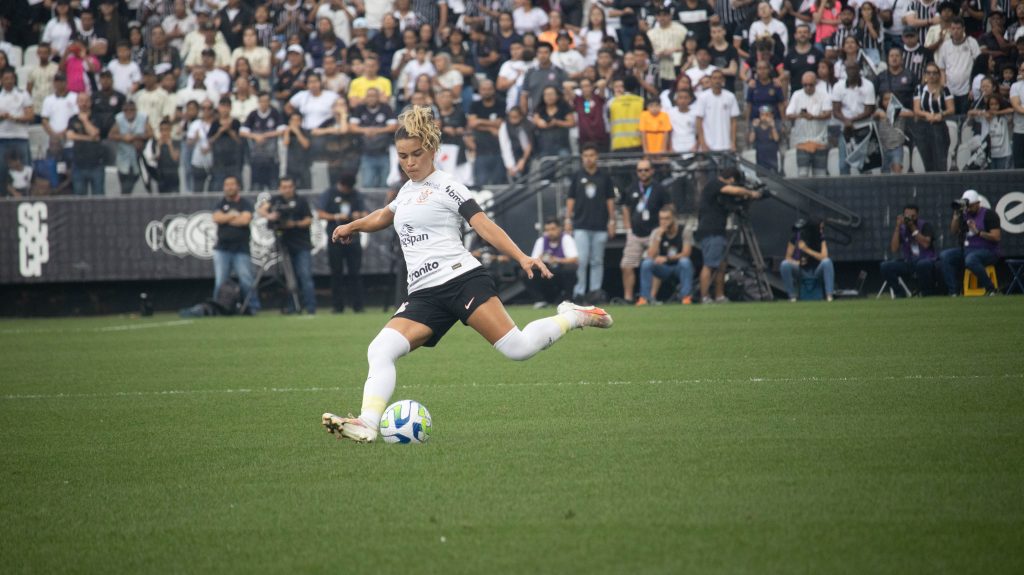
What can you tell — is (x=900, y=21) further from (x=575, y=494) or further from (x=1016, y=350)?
(x=575, y=494)

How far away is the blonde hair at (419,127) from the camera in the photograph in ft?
24.6

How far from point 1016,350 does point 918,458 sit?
18.4 feet

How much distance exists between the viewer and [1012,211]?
20.0 meters

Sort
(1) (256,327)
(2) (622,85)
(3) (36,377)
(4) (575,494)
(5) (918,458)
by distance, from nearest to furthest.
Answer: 1. (4) (575,494)
2. (5) (918,458)
3. (3) (36,377)
4. (1) (256,327)
5. (2) (622,85)

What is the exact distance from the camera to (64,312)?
77.3 feet

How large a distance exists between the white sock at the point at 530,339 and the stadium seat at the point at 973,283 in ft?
43.5

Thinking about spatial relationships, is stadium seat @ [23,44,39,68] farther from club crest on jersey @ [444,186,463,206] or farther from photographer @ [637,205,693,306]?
club crest on jersey @ [444,186,463,206]

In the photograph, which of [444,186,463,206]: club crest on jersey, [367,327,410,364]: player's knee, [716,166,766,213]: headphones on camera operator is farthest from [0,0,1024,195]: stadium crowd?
[367,327,410,364]: player's knee

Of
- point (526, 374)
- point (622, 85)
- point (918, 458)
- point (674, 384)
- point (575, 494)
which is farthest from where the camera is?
point (622, 85)

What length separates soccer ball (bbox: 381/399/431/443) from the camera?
750 centimetres

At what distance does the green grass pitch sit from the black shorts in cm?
75

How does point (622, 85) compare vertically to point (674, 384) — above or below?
above

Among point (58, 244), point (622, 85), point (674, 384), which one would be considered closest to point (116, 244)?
point (58, 244)

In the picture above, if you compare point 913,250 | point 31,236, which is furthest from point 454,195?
point 31,236
